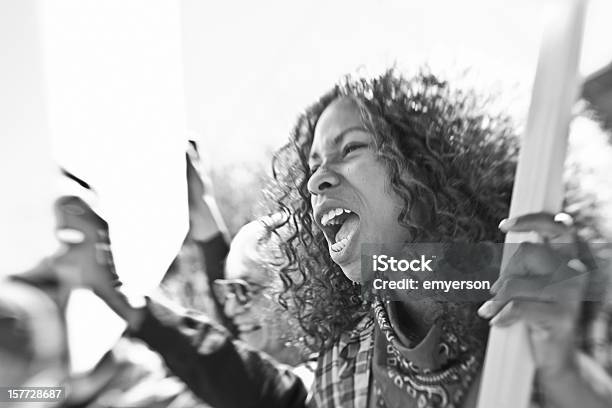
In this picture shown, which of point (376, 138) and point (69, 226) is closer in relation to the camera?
point (376, 138)

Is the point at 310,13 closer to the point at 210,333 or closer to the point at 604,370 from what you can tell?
the point at 210,333

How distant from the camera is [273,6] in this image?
1404mm

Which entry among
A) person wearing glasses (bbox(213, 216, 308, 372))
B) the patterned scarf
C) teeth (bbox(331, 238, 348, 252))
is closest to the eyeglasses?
person wearing glasses (bbox(213, 216, 308, 372))

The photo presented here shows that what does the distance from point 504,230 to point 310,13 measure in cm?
59

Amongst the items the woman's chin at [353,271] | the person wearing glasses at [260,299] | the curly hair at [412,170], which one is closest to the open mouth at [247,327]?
the person wearing glasses at [260,299]

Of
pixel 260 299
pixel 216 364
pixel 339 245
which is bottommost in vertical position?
pixel 216 364

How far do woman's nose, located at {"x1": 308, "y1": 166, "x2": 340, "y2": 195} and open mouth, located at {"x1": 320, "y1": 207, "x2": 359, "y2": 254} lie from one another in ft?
0.17

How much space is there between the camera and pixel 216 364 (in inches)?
56.9

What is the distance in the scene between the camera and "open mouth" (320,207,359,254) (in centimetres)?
138

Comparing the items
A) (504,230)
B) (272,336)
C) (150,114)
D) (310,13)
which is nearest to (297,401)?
(272,336)

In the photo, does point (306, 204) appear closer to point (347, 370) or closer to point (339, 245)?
point (339, 245)

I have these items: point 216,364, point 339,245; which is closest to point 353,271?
point 339,245

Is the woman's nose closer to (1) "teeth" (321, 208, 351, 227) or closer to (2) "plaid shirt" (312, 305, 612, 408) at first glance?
(1) "teeth" (321, 208, 351, 227)

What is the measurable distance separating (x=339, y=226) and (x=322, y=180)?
4.0 inches
